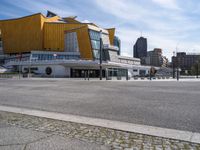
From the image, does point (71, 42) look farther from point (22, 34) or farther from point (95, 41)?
point (22, 34)

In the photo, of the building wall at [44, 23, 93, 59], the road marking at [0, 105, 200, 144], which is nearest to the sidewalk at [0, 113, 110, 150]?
the road marking at [0, 105, 200, 144]

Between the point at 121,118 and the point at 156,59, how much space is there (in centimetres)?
17798

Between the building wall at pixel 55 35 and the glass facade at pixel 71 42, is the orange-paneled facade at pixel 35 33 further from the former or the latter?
the glass facade at pixel 71 42

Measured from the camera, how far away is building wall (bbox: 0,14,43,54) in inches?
3841

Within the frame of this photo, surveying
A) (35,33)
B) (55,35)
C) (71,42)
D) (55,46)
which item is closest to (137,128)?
(71,42)

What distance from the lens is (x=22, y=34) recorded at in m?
101

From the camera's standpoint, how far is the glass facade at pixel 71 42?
92.7 metres

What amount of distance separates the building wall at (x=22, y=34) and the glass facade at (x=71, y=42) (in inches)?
442

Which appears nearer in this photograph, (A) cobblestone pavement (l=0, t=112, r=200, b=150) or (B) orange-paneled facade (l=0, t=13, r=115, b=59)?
(A) cobblestone pavement (l=0, t=112, r=200, b=150)

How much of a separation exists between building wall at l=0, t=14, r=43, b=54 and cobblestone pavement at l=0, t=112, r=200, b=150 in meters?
94.3

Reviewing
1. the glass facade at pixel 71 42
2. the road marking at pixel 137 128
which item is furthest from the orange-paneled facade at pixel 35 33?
the road marking at pixel 137 128

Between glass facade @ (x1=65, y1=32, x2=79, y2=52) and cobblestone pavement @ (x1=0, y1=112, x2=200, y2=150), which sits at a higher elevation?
glass facade @ (x1=65, y1=32, x2=79, y2=52)

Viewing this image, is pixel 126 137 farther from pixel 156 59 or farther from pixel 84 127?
pixel 156 59

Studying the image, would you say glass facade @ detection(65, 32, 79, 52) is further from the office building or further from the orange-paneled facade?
the orange-paneled facade
